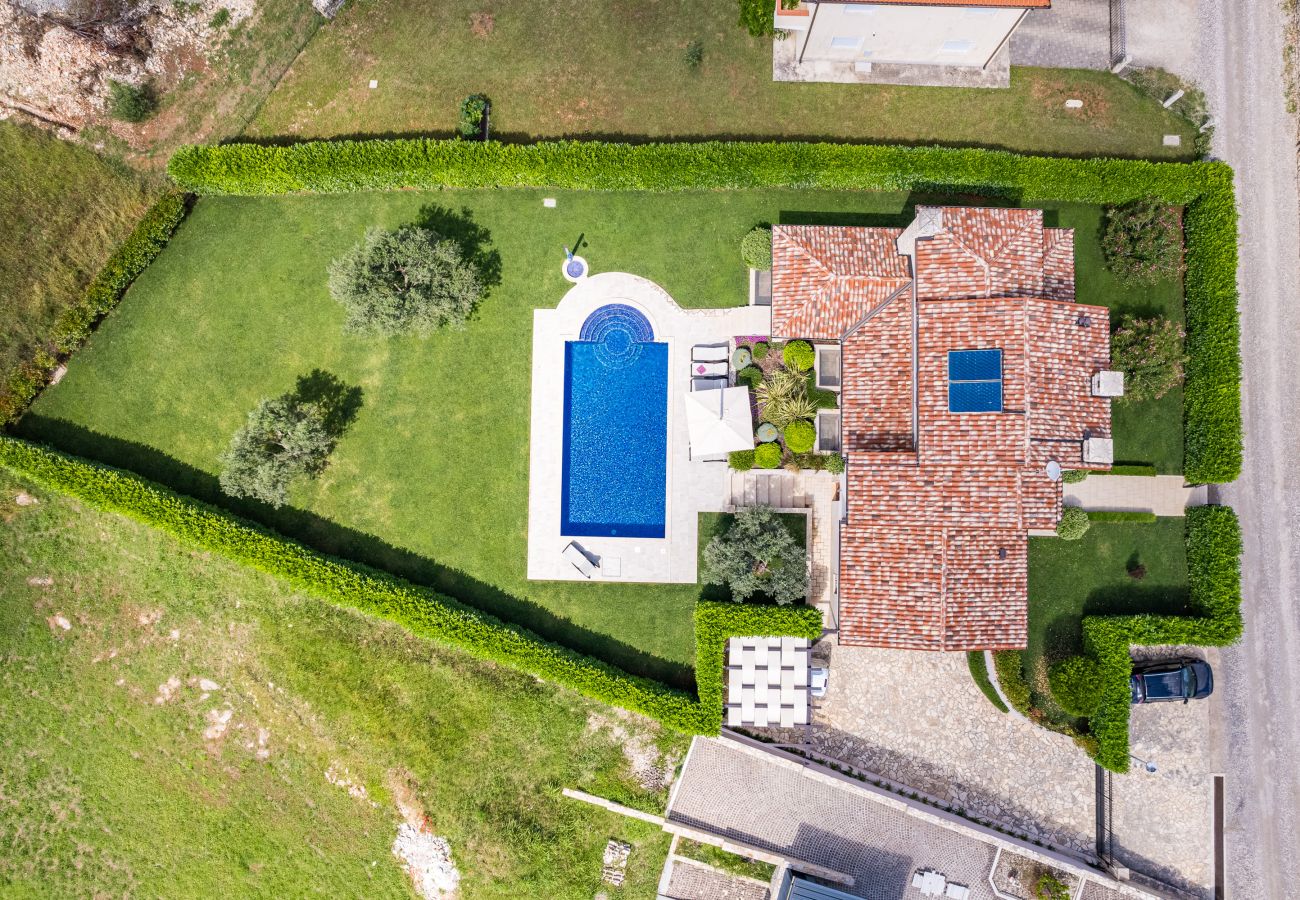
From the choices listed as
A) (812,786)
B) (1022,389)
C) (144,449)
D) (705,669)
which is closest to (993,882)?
(812,786)

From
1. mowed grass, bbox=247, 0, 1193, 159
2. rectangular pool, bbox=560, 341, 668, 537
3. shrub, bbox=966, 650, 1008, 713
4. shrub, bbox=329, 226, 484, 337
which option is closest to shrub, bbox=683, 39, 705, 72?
mowed grass, bbox=247, 0, 1193, 159

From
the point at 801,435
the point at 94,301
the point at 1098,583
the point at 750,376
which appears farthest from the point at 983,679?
the point at 94,301

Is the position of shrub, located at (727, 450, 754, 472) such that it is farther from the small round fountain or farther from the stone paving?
the small round fountain

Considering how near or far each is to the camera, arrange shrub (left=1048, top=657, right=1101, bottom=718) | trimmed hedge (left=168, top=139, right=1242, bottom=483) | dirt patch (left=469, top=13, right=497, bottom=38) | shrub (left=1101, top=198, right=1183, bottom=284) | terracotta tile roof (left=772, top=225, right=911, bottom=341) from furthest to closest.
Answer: dirt patch (left=469, top=13, right=497, bottom=38) → shrub (left=1101, top=198, right=1183, bottom=284) → trimmed hedge (left=168, top=139, right=1242, bottom=483) → shrub (left=1048, top=657, right=1101, bottom=718) → terracotta tile roof (left=772, top=225, right=911, bottom=341)

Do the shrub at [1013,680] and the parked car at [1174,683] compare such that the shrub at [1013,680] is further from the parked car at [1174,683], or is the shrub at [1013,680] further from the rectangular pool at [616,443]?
the rectangular pool at [616,443]

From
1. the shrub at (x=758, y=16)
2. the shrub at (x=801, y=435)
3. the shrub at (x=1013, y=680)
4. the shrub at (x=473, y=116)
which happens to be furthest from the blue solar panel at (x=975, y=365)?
the shrub at (x=473, y=116)

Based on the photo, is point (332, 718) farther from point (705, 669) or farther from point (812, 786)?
point (812, 786)
